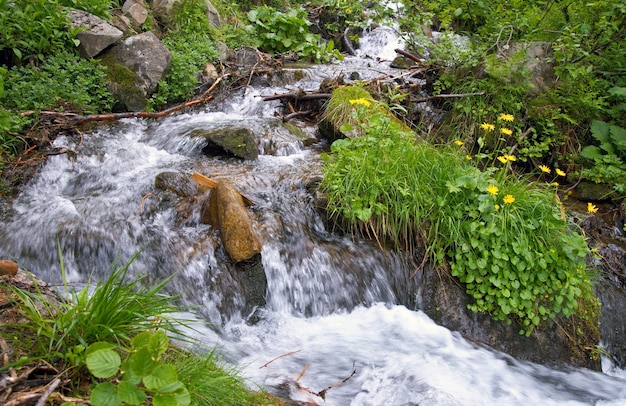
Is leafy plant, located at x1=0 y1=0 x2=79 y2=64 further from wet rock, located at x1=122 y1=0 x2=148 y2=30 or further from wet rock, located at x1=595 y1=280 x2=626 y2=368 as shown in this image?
wet rock, located at x1=595 y1=280 x2=626 y2=368

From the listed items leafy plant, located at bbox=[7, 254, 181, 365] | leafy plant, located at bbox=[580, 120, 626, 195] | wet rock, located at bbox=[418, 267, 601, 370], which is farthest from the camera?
leafy plant, located at bbox=[580, 120, 626, 195]

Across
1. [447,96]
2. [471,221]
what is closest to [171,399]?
[471,221]

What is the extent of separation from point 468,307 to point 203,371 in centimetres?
243

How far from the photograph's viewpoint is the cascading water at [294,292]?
3021 mm

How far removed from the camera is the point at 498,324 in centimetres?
363

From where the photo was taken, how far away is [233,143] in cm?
550

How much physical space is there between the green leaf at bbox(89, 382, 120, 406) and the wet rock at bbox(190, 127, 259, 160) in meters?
4.12

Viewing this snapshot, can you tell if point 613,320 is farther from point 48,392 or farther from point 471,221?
point 48,392

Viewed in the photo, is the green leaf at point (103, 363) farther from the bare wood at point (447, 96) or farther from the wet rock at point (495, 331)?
the bare wood at point (447, 96)

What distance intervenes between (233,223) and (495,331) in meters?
2.36

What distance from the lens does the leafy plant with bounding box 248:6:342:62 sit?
949cm

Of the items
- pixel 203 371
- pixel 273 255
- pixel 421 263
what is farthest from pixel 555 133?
pixel 203 371

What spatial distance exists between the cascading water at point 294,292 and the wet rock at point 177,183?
125 mm

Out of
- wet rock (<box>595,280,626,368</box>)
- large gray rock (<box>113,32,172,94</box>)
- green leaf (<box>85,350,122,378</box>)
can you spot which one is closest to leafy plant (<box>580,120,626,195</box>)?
wet rock (<box>595,280,626,368</box>)
